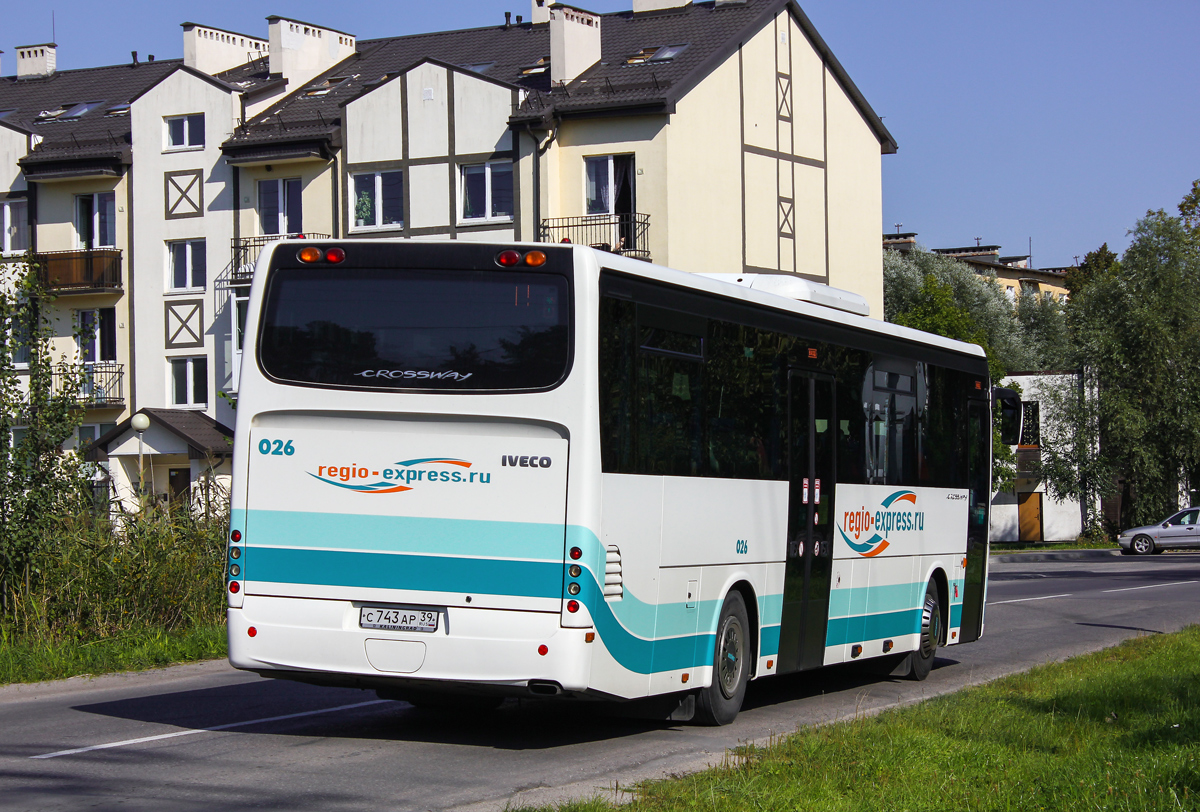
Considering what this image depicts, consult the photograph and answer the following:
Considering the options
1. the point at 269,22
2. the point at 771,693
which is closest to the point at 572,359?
the point at 771,693

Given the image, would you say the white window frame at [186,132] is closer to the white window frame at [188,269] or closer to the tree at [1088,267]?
the white window frame at [188,269]

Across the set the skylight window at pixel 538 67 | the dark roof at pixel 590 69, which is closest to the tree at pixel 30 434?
the dark roof at pixel 590 69

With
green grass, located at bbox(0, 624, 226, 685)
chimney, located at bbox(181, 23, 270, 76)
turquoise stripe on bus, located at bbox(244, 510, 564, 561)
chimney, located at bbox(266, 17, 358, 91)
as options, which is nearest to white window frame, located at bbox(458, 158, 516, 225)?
chimney, located at bbox(266, 17, 358, 91)

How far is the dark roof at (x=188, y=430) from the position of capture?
44.0m

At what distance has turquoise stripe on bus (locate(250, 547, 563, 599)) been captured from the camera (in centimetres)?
902

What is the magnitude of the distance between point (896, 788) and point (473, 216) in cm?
3509

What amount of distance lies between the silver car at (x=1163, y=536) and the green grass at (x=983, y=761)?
1493 inches

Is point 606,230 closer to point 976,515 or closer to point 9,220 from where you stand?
point 9,220

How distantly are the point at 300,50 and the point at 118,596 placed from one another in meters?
35.8

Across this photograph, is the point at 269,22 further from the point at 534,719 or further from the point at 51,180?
the point at 534,719

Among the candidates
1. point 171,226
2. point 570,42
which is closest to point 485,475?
point 570,42

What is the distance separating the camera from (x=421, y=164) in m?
41.7

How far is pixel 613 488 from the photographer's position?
9.23 metres

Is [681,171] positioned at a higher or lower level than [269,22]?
lower
